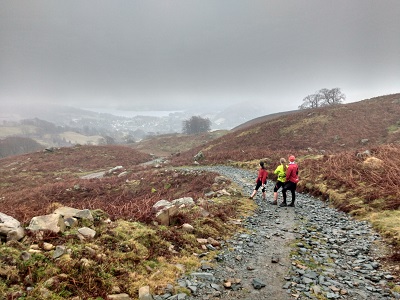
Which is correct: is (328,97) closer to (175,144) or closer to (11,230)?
(175,144)

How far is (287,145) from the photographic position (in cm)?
4616

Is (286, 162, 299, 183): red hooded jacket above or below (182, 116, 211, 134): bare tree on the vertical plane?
below

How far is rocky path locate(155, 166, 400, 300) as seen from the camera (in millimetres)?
6172

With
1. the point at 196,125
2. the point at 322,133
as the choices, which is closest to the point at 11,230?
the point at 322,133

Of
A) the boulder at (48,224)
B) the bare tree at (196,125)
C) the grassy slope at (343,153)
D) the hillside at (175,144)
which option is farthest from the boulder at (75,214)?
the bare tree at (196,125)

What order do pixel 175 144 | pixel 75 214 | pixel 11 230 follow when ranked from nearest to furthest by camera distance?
pixel 11 230, pixel 75 214, pixel 175 144

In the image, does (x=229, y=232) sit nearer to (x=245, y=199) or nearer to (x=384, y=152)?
(x=245, y=199)

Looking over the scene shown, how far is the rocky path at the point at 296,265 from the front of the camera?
Answer: 6172 mm

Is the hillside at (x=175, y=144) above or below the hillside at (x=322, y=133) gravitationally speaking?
below

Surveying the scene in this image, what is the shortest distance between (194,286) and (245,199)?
35.1 ft

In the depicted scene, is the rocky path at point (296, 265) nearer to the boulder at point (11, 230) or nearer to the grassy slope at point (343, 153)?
the grassy slope at point (343, 153)

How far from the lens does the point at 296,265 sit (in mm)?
7645

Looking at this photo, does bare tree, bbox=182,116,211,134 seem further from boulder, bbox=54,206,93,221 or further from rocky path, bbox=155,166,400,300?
boulder, bbox=54,206,93,221

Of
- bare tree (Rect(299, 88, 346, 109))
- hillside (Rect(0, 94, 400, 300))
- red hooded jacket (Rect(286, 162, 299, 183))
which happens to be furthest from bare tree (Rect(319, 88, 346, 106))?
red hooded jacket (Rect(286, 162, 299, 183))
